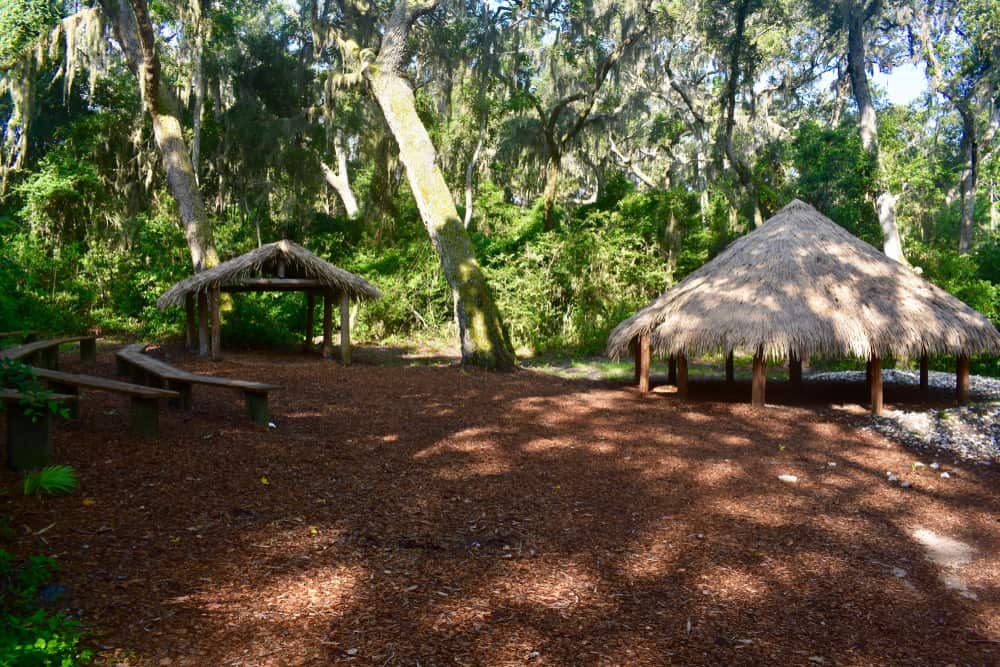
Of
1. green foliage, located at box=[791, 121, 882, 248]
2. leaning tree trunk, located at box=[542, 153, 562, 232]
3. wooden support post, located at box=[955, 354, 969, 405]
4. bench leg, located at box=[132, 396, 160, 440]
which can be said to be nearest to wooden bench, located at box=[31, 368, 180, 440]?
bench leg, located at box=[132, 396, 160, 440]

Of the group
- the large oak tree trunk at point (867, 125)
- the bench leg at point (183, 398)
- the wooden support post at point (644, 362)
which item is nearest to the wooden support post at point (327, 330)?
the wooden support post at point (644, 362)

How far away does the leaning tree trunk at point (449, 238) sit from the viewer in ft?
41.9

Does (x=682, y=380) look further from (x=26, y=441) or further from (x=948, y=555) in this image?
(x=26, y=441)

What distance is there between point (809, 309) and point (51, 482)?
8.39 metres

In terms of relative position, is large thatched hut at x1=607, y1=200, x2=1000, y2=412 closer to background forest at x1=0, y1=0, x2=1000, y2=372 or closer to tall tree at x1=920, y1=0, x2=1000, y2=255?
background forest at x1=0, y1=0, x2=1000, y2=372

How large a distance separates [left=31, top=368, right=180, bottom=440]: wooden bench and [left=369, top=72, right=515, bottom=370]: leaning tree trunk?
7.59 m

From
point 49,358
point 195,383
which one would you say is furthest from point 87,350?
point 195,383

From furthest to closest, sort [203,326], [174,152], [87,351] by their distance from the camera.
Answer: [174,152] → [203,326] → [87,351]

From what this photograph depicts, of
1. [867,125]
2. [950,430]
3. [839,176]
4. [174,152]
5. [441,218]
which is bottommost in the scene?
[950,430]

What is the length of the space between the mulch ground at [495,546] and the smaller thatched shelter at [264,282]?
5.87m

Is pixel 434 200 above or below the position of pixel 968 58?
below

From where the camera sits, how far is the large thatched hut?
29.7 ft

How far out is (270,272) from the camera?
14.1m

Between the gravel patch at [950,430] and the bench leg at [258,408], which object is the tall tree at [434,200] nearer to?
the gravel patch at [950,430]
